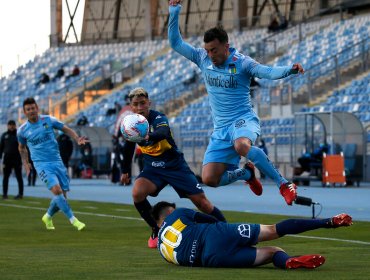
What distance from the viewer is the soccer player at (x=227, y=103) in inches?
555

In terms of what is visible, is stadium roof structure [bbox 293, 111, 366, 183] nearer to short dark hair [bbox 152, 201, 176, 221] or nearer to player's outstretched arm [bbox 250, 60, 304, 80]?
player's outstretched arm [bbox 250, 60, 304, 80]

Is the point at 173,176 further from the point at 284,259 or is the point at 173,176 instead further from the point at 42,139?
the point at 42,139

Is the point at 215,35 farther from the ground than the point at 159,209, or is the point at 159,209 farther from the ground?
the point at 215,35

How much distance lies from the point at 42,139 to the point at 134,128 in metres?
6.25

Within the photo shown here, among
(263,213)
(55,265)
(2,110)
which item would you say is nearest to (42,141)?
(263,213)

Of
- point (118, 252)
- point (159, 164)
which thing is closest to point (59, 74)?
point (159, 164)

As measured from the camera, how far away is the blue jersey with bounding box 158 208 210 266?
36.7ft

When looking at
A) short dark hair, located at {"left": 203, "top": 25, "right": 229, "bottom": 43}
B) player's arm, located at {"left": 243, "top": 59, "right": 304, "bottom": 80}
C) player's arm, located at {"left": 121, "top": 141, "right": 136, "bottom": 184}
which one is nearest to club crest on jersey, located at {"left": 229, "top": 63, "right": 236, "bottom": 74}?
player's arm, located at {"left": 243, "top": 59, "right": 304, "bottom": 80}

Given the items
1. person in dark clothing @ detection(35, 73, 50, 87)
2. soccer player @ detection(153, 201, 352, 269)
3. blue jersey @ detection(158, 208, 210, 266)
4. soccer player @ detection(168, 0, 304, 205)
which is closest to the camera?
soccer player @ detection(153, 201, 352, 269)

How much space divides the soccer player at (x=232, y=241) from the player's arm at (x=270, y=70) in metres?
2.23

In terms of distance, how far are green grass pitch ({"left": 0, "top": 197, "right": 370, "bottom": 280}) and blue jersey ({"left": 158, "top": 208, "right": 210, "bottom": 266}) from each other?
0.40ft

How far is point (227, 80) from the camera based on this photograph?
47.4 feet

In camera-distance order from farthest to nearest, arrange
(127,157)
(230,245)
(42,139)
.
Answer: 1. (42,139)
2. (127,157)
3. (230,245)

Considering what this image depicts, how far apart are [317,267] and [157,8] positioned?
205ft
